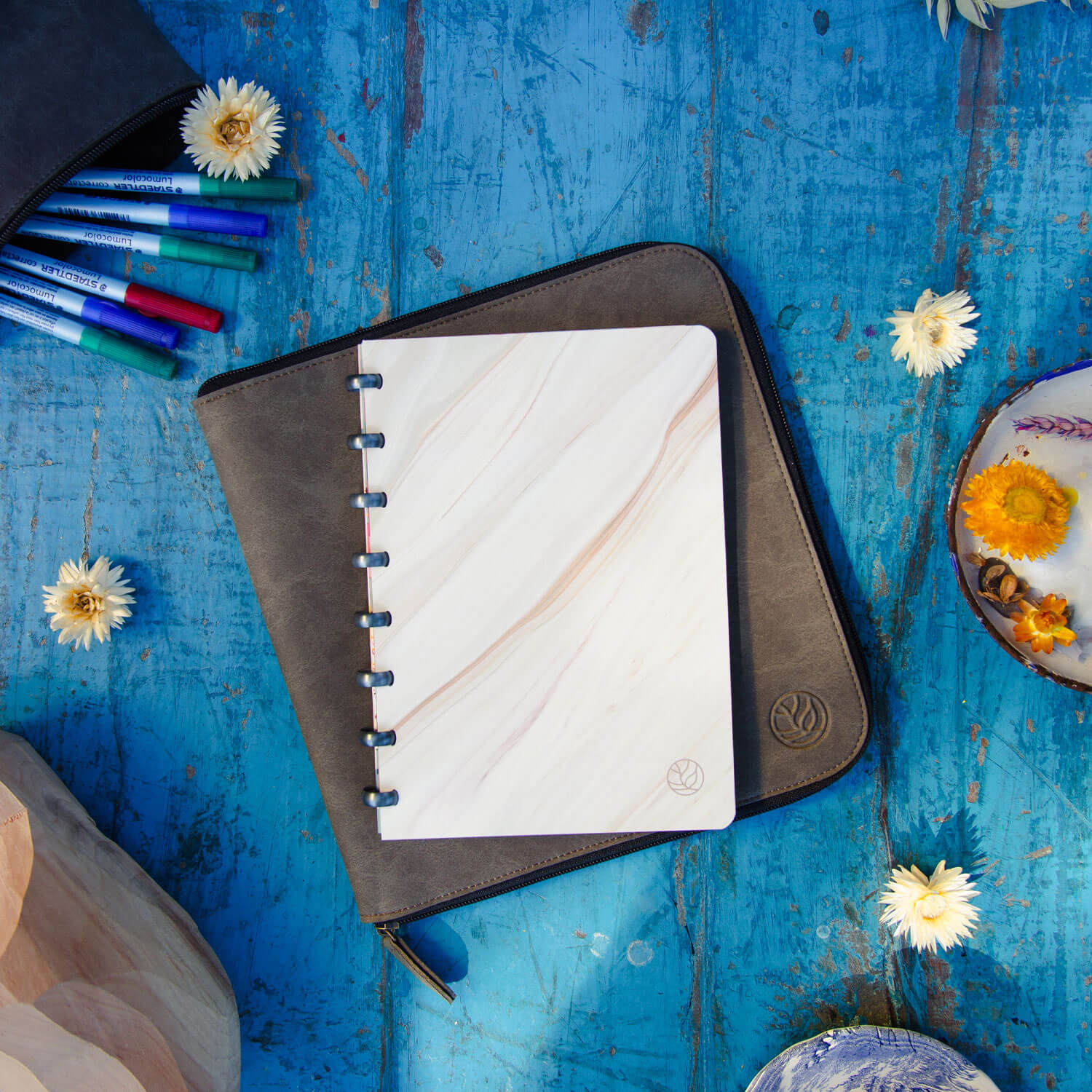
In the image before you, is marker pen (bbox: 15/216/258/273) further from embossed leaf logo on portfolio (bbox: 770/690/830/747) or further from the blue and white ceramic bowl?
the blue and white ceramic bowl

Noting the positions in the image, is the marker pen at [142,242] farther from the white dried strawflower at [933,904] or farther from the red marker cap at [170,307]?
the white dried strawflower at [933,904]

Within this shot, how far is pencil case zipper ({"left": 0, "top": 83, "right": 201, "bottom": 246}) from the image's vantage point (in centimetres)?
56

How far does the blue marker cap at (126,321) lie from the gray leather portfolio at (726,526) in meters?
0.08

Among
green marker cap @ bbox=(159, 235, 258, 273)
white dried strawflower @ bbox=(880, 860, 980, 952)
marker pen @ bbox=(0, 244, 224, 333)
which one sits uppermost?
green marker cap @ bbox=(159, 235, 258, 273)

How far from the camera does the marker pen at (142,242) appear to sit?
24.6 inches

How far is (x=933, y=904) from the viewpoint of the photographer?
0.60 m

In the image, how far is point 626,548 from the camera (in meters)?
0.59

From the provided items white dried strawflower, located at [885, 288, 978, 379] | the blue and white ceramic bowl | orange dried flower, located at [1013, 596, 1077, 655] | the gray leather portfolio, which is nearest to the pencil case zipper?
the gray leather portfolio

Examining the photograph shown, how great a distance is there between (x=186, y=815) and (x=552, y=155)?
2.30ft

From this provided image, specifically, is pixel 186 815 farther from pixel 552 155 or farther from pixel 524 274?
pixel 552 155

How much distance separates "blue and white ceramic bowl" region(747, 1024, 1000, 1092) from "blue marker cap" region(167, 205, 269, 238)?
885 mm

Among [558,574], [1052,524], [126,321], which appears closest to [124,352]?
[126,321]

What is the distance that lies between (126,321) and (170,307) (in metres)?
0.04

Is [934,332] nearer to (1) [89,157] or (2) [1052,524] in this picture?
(2) [1052,524]
